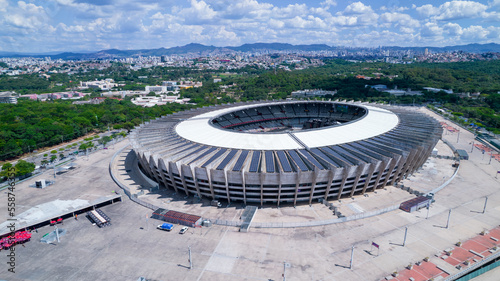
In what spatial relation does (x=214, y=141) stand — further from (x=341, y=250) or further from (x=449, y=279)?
(x=449, y=279)

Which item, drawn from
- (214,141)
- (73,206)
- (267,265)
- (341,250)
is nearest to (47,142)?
(73,206)

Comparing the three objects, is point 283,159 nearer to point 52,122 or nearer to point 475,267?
point 475,267

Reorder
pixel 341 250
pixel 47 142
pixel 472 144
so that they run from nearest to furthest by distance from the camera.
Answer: pixel 341 250
pixel 472 144
pixel 47 142

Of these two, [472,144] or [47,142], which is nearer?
[472,144]

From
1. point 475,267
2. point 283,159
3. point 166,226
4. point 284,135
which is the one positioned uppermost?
point 284,135

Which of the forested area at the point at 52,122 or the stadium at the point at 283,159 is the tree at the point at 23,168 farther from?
the forested area at the point at 52,122

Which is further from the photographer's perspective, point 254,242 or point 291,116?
point 291,116

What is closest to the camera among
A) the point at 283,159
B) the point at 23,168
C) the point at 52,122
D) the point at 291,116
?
the point at 283,159

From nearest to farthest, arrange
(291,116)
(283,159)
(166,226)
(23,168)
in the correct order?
(166,226) → (283,159) → (23,168) → (291,116)

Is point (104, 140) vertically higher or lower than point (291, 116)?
lower

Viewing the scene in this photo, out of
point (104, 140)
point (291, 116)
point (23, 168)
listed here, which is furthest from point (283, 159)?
point (104, 140)
